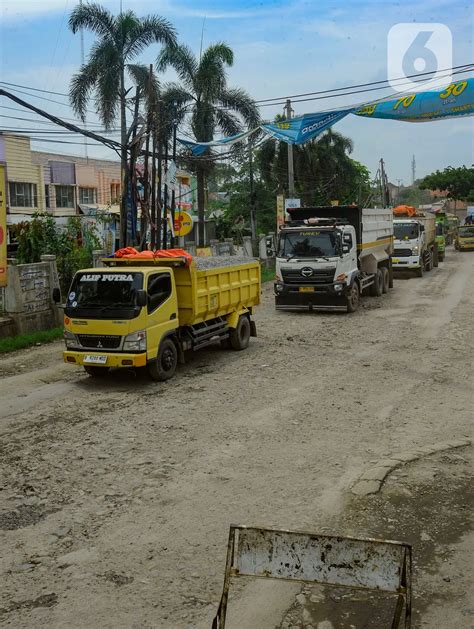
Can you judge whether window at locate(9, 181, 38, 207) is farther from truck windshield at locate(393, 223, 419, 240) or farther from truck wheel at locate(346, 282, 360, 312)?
truck wheel at locate(346, 282, 360, 312)

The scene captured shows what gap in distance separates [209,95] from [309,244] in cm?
1727

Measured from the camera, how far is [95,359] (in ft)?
34.7

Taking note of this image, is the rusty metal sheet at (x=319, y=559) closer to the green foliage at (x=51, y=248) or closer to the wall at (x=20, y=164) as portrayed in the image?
the green foliage at (x=51, y=248)

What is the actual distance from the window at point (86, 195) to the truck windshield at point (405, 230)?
2634 centimetres

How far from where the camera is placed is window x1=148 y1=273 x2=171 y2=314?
10759 mm

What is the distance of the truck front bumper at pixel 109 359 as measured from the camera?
10.3 meters

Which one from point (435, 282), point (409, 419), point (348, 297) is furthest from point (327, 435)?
point (435, 282)

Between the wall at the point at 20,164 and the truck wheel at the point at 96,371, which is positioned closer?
the truck wheel at the point at 96,371

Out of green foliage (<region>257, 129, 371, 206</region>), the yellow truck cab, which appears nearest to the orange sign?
green foliage (<region>257, 129, 371, 206</region>)

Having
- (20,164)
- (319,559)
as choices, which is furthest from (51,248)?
(20,164)

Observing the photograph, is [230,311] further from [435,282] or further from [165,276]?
[435,282]

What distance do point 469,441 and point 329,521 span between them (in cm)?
287

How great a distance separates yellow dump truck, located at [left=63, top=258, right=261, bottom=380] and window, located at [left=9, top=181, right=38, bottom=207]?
31520 mm

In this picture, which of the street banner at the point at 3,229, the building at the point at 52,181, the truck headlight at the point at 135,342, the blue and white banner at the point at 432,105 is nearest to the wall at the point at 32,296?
the street banner at the point at 3,229
